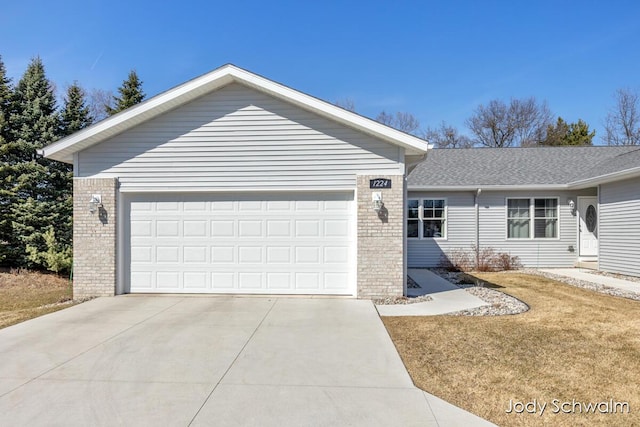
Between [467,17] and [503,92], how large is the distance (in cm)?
2263

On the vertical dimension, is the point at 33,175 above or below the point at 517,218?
above

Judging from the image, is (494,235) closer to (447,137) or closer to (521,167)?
(521,167)

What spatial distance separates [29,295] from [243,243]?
5.84m

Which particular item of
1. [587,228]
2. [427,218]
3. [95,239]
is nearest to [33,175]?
[95,239]

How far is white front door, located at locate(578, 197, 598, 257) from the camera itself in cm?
1286

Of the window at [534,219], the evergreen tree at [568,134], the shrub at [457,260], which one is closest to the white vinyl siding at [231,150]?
the shrub at [457,260]

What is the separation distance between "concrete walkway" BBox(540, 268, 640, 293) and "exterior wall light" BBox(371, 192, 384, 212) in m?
6.87

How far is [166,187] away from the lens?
7805mm

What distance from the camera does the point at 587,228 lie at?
42.4 ft

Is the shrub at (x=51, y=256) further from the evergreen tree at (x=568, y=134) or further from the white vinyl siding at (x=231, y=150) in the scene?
the evergreen tree at (x=568, y=134)

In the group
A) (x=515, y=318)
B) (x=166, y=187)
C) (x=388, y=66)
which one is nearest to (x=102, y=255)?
(x=166, y=187)

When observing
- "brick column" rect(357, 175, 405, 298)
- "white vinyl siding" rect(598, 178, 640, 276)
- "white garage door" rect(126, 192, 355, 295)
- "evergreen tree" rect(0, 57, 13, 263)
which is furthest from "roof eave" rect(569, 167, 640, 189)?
"evergreen tree" rect(0, 57, 13, 263)

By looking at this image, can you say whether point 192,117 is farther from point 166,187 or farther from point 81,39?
point 81,39

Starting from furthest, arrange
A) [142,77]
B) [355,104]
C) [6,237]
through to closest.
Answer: [355,104] < [142,77] < [6,237]
